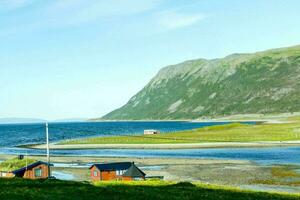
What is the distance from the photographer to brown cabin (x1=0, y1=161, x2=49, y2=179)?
70575 millimetres

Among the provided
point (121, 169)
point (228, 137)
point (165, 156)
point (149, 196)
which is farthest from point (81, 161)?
point (149, 196)

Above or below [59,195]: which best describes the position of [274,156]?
below

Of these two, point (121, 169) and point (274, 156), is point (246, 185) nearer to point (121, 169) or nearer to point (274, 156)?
point (121, 169)

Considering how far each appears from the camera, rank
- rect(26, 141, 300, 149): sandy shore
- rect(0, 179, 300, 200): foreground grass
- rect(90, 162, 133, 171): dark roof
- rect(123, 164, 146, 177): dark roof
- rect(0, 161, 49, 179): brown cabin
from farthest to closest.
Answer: rect(26, 141, 300, 149): sandy shore, rect(90, 162, 133, 171): dark roof, rect(0, 161, 49, 179): brown cabin, rect(123, 164, 146, 177): dark roof, rect(0, 179, 300, 200): foreground grass

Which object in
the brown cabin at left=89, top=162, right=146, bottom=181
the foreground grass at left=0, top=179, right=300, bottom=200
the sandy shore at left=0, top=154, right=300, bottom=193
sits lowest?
the sandy shore at left=0, top=154, right=300, bottom=193

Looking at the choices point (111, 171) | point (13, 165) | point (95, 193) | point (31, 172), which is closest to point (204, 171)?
point (111, 171)

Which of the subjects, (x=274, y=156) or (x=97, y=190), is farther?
(x=274, y=156)

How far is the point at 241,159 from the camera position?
375ft

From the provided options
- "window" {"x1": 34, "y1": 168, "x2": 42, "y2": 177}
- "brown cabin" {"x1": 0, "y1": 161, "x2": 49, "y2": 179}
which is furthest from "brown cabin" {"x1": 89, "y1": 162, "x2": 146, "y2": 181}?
"window" {"x1": 34, "y1": 168, "x2": 42, "y2": 177}

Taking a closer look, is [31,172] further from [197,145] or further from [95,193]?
[197,145]

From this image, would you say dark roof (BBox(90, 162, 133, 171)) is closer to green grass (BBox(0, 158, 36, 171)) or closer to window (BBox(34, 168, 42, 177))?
window (BBox(34, 168, 42, 177))

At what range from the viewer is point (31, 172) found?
72.9m

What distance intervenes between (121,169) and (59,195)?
4068 centimetres

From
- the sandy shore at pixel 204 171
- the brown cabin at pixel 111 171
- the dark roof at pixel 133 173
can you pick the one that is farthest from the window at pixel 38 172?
the dark roof at pixel 133 173
